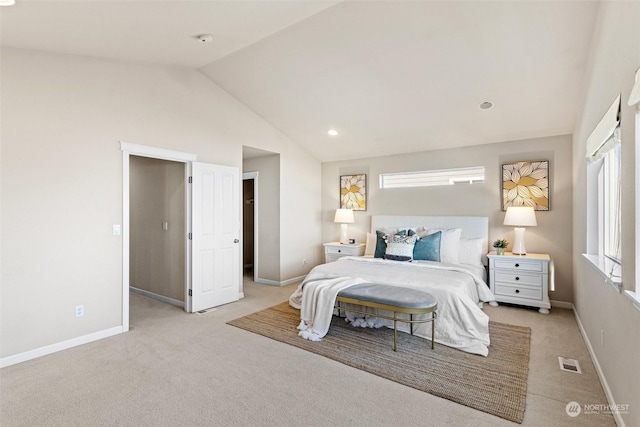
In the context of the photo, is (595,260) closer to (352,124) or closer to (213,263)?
(352,124)

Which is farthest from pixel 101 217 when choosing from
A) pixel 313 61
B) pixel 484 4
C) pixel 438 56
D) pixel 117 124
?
pixel 484 4

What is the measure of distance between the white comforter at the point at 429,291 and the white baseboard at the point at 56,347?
2065 millimetres

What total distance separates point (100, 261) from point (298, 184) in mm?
3420

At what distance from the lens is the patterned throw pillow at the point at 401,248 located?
14.6ft

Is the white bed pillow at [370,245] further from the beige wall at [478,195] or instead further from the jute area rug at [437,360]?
the jute area rug at [437,360]

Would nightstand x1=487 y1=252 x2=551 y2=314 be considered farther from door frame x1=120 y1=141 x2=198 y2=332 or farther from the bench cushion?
door frame x1=120 y1=141 x2=198 y2=332

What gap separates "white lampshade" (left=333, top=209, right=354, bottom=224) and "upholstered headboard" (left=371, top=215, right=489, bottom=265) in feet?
1.33

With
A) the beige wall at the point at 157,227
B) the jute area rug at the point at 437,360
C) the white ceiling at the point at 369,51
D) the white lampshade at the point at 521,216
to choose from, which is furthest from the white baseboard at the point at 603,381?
the beige wall at the point at 157,227

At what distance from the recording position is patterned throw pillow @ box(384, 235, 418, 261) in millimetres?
4441

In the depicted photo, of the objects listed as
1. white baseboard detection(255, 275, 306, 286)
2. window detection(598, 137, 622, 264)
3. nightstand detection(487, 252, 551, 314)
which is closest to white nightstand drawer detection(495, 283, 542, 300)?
nightstand detection(487, 252, 551, 314)

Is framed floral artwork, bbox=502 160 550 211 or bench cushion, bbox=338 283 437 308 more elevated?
framed floral artwork, bbox=502 160 550 211

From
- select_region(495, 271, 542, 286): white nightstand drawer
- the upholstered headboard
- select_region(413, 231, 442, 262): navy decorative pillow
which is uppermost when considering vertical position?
the upholstered headboard

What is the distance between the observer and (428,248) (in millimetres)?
4465

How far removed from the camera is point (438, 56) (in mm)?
3303
